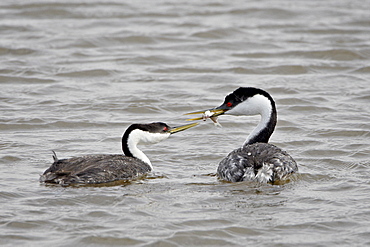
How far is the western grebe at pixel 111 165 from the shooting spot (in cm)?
786

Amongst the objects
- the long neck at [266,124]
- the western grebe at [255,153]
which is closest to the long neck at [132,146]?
the western grebe at [255,153]

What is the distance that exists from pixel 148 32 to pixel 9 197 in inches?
359

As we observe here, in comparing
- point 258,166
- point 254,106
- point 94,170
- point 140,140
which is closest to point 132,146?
point 140,140

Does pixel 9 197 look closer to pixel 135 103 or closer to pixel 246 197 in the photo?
pixel 246 197

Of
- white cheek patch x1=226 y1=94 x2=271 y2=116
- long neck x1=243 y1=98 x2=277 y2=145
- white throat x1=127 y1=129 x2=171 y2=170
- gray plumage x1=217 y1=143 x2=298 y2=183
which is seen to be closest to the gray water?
gray plumage x1=217 y1=143 x2=298 y2=183

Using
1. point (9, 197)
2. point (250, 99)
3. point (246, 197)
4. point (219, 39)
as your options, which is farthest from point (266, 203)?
point (219, 39)

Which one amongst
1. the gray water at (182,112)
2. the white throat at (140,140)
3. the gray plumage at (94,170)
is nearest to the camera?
the gray water at (182,112)

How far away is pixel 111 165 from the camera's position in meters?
8.19

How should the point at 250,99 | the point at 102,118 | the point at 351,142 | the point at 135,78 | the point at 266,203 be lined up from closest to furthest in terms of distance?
the point at 266,203
the point at 250,99
the point at 351,142
the point at 102,118
the point at 135,78

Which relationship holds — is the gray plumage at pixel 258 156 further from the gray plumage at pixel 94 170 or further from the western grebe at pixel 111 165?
the gray plumage at pixel 94 170

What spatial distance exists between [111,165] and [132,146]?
2.02 feet

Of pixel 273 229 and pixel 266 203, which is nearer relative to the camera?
pixel 273 229

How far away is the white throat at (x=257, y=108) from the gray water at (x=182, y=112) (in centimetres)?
71

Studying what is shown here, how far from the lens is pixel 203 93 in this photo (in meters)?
12.2
